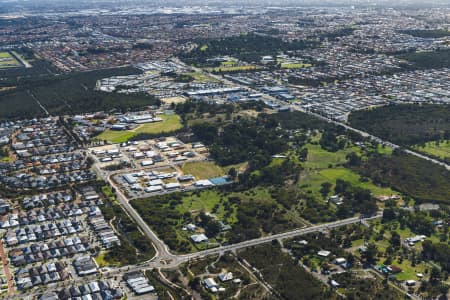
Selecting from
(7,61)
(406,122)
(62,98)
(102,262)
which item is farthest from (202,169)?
(7,61)

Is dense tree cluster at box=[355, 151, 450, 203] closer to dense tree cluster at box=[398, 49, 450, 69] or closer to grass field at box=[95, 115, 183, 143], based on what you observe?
grass field at box=[95, 115, 183, 143]

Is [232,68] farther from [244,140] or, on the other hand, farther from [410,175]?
[410,175]

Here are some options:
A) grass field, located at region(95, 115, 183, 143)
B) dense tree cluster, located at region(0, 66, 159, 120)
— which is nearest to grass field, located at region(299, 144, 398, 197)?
grass field, located at region(95, 115, 183, 143)

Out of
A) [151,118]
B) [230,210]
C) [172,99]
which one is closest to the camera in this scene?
[230,210]

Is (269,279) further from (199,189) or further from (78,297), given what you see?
(199,189)

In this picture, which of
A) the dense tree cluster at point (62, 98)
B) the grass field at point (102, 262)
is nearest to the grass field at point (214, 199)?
the grass field at point (102, 262)

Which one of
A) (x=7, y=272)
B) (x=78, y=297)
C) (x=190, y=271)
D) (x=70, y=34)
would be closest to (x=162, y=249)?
(x=190, y=271)

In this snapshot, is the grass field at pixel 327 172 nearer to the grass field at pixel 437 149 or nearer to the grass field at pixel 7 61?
the grass field at pixel 437 149

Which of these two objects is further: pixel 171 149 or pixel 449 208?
pixel 171 149
